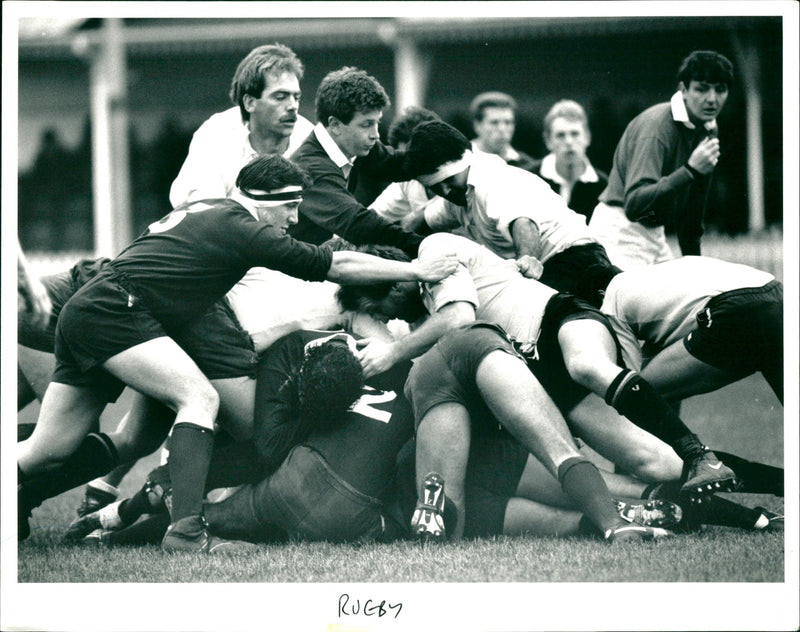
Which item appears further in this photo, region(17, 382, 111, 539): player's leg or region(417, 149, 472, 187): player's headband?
region(417, 149, 472, 187): player's headband

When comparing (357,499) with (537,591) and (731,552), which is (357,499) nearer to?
(537,591)

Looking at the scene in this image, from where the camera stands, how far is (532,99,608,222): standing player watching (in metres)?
6.19

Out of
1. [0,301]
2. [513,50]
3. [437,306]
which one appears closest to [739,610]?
[437,306]

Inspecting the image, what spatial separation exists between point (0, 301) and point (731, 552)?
2.75 metres

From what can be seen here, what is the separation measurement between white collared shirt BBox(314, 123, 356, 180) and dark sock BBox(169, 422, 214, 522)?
1376 millimetres

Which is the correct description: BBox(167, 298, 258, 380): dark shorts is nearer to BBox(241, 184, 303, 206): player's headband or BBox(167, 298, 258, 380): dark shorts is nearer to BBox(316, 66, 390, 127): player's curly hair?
BBox(241, 184, 303, 206): player's headband

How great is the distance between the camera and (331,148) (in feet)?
14.9

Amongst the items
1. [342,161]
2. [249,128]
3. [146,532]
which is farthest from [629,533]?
[249,128]

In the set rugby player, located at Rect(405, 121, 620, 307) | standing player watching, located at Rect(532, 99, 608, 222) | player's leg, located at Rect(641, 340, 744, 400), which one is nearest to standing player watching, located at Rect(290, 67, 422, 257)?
rugby player, located at Rect(405, 121, 620, 307)

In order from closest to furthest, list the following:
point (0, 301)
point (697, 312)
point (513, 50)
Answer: point (0, 301) → point (697, 312) → point (513, 50)

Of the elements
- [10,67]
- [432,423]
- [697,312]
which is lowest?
[432,423]

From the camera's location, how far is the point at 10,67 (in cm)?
399

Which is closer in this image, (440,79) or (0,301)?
(0,301)

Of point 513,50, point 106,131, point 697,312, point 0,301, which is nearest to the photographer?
point 0,301
